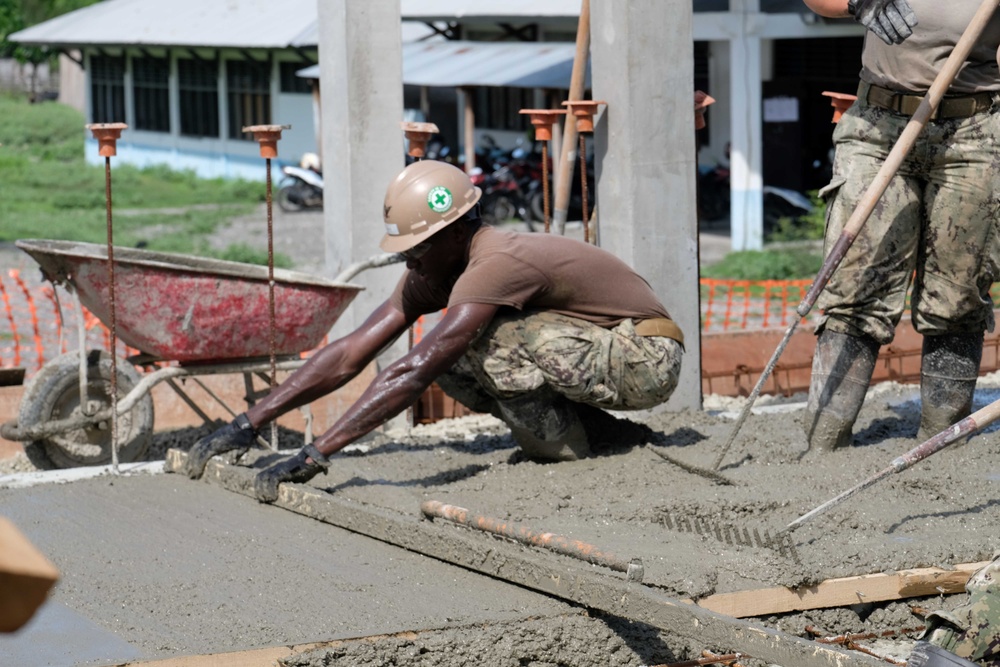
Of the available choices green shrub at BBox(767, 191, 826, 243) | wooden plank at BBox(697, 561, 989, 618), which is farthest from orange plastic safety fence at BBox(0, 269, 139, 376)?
green shrub at BBox(767, 191, 826, 243)

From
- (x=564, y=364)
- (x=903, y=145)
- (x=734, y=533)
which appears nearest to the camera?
(x=734, y=533)

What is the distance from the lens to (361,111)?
6.21 m

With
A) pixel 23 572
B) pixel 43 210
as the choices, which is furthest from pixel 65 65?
pixel 23 572

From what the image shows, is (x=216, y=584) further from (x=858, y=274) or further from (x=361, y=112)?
(x=361, y=112)

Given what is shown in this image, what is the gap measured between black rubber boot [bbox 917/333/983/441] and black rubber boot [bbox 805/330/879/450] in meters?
0.24

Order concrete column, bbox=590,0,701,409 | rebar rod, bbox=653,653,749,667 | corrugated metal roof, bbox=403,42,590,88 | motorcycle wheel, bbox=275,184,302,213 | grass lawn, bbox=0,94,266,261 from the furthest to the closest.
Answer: motorcycle wheel, bbox=275,184,302,213 < grass lawn, bbox=0,94,266,261 < corrugated metal roof, bbox=403,42,590,88 < concrete column, bbox=590,0,701,409 < rebar rod, bbox=653,653,749,667

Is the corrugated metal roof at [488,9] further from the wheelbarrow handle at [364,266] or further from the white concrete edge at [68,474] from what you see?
the white concrete edge at [68,474]

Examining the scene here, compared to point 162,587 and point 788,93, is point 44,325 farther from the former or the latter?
point 788,93

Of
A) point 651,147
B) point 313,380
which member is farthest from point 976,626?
point 651,147

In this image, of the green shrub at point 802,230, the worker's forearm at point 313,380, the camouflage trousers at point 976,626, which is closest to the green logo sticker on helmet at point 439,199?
the worker's forearm at point 313,380

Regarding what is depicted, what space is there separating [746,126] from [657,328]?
35.4 feet

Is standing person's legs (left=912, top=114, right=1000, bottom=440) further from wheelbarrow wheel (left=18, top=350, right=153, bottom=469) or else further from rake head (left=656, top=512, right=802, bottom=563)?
wheelbarrow wheel (left=18, top=350, right=153, bottom=469)

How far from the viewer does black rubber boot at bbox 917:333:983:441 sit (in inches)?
200

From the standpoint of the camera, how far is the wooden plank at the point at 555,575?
3.27 m
